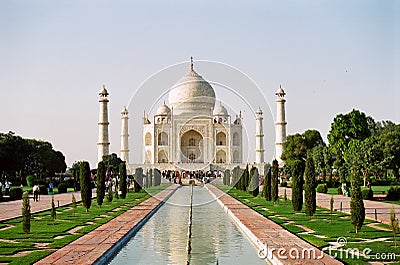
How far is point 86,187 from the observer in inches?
470

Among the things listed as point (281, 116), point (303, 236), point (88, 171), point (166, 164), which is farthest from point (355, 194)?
point (166, 164)

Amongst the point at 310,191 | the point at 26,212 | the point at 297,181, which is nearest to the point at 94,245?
the point at 26,212

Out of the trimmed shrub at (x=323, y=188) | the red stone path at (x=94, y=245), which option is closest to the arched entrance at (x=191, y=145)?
the trimmed shrub at (x=323, y=188)

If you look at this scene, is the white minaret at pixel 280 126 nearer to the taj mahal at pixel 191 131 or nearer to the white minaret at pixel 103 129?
the taj mahal at pixel 191 131

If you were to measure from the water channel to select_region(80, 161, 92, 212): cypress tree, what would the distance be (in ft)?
4.89

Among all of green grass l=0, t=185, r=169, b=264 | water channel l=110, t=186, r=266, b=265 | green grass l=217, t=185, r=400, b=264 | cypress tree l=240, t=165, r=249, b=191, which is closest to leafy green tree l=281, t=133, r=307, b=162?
cypress tree l=240, t=165, r=249, b=191

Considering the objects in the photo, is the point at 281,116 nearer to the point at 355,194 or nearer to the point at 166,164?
the point at 166,164

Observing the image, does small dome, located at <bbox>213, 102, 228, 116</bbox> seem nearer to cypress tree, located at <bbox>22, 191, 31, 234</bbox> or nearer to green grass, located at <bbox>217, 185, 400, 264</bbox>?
green grass, located at <bbox>217, 185, 400, 264</bbox>

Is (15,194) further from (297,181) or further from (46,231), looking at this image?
(297,181)

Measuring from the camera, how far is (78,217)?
427 inches

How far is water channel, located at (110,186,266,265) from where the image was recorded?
6.54 metres

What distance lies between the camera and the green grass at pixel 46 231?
6.43 metres

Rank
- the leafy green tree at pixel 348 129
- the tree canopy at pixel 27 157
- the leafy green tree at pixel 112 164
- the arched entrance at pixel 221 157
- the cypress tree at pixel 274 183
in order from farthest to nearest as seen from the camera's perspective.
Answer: the arched entrance at pixel 221 157 → the leafy green tree at pixel 112 164 → the leafy green tree at pixel 348 129 → the tree canopy at pixel 27 157 → the cypress tree at pixel 274 183

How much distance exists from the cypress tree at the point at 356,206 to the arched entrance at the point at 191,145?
3639 cm
